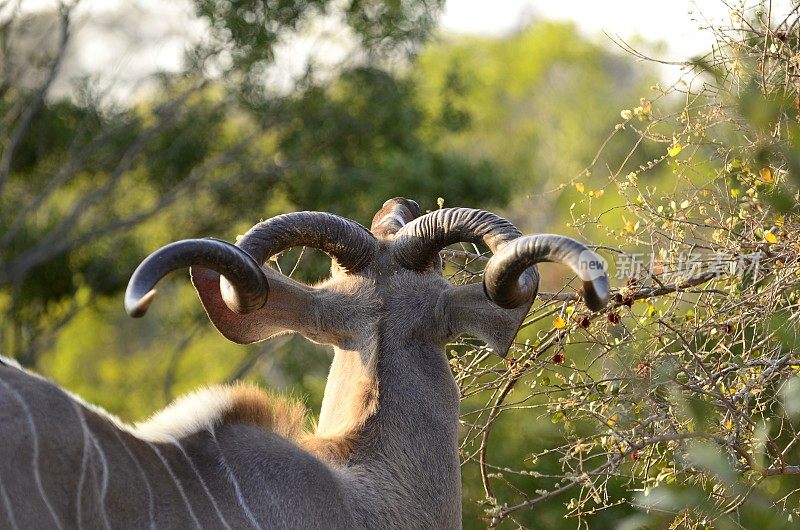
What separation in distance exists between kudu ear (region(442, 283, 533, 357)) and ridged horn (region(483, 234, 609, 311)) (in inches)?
3.5

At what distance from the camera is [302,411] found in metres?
4.19

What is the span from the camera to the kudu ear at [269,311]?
Answer: 164 inches

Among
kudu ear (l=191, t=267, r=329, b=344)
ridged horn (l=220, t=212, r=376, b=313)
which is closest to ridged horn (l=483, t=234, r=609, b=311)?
ridged horn (l=220, t=212, r=376, b=313)

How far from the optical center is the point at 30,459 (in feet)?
10.7

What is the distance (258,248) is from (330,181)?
1149 centimetres

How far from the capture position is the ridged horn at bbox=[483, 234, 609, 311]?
11.9 feet

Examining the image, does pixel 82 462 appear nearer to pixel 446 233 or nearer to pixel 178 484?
pixel 178 484

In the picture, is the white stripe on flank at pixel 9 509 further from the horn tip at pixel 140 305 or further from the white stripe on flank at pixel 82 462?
the horn tip at pixel 140 305

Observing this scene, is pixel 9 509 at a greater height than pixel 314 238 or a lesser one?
lesser

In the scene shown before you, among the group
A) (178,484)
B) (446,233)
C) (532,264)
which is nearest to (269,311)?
(446,233)

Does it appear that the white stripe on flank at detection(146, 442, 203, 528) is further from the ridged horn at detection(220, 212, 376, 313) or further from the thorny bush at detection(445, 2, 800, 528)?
the thorny bush at detection(445, 2, 800, 528)

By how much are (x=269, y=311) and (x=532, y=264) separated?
92 centimetres

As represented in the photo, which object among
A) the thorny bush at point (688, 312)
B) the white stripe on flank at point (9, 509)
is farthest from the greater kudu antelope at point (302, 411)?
the thorny bush at point (688, 312)

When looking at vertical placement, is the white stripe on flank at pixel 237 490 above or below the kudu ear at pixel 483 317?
below
